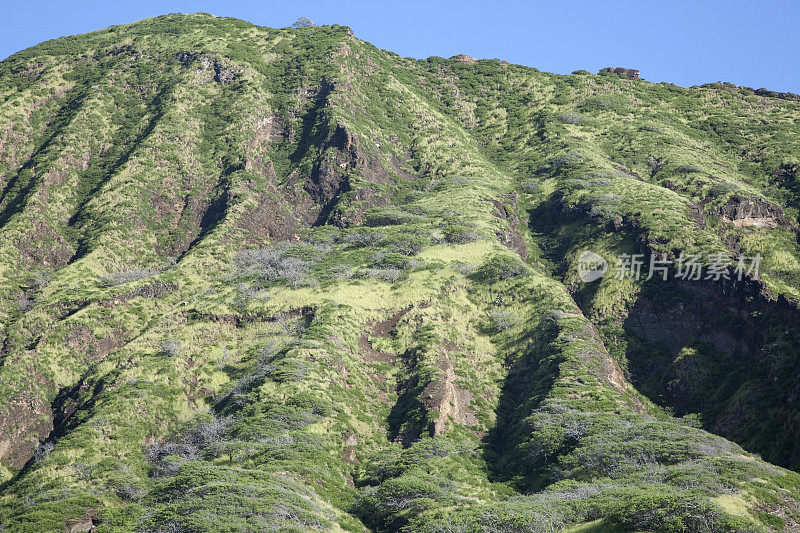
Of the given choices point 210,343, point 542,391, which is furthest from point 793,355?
point 210,343

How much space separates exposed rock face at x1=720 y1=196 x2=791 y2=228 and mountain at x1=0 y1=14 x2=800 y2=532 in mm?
595

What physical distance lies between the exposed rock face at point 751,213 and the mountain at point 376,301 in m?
0.60

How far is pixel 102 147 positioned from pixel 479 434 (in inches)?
3597

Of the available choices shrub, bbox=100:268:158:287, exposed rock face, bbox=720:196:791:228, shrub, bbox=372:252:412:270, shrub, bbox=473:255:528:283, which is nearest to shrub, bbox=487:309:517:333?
shrub, bbox=473:255:528:283

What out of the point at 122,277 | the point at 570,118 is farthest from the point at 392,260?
the point at 570,118

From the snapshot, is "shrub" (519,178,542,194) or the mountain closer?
the mountain

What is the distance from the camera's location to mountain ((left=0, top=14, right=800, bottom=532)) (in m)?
51.7

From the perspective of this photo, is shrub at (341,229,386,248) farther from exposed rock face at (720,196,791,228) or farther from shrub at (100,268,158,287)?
exposed rock face at (720,196,791,228)

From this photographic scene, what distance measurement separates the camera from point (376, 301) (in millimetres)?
82625

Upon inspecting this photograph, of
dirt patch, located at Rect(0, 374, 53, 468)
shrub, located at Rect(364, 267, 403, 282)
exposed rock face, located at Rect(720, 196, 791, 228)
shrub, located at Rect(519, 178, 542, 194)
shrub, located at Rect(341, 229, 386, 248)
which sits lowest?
dirt patch, located at Rect(0, 374, 53, 468)

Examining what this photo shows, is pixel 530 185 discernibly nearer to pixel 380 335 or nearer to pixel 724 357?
pixel 724 357

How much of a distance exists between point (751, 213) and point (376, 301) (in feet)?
189

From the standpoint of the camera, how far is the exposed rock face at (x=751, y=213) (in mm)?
97062

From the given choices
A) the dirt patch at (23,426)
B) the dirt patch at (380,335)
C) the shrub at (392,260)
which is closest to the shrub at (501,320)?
the dirt patch at (380,335)
